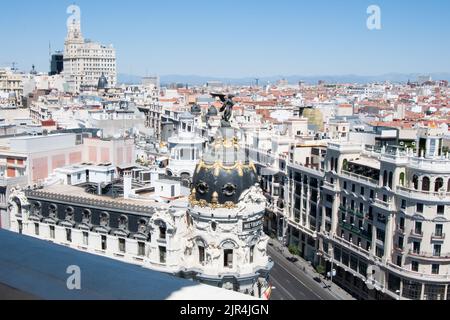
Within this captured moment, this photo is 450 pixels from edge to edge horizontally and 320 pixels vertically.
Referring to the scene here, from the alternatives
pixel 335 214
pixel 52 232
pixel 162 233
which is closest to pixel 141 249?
pixel 162 233

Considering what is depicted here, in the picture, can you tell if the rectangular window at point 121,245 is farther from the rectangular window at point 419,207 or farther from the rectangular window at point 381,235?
the rectangular window at point 419,207

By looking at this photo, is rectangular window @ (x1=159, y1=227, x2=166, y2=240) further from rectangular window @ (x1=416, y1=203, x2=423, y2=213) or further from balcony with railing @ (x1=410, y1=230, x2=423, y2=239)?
rectangular window @ (x1=416, y1=203, x2=423, y2=213)

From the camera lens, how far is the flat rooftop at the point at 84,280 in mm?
10172

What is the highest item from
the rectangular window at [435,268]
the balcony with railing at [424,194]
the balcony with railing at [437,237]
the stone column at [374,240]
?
the balcony with railing at [424,194]

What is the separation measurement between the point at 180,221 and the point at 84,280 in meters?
30.7

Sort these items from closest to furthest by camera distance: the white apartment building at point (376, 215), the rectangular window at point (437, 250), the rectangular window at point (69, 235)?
the rectangular window at point (69, 235)
the white apartment building at point (376, 215)
the rectangular window at point (437, 250)

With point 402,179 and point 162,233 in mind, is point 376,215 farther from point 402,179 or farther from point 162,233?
point 162,233

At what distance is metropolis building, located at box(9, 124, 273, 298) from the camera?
36.1m

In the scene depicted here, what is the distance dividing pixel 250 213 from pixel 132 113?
3262 inches

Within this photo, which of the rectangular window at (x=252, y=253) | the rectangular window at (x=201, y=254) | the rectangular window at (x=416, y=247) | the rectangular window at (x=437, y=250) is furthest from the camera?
the rectangular window at (x=416, y=247)

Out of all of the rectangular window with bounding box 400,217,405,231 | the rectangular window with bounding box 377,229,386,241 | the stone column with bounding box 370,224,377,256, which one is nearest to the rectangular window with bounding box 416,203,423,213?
the rectangular window with bounding box 400,217,405,231

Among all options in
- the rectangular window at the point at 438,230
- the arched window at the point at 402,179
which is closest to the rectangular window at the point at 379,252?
the rectangular window at the point at 438,230

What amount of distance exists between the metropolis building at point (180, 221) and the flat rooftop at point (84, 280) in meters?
23.5

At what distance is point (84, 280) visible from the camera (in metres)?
10.9
